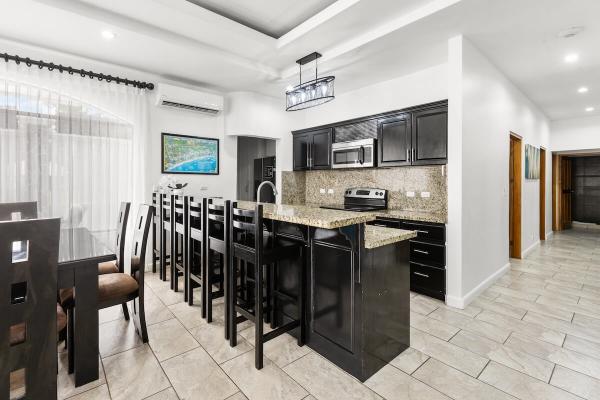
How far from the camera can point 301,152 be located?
17.5 feet

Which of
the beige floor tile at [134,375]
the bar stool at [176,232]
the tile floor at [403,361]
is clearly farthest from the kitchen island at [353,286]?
the bar stool at [176,232]

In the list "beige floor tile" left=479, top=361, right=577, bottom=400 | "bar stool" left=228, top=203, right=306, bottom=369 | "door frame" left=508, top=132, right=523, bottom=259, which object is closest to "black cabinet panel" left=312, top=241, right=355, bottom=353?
"bar stool" left=228, top=203, right=306, bottom=369

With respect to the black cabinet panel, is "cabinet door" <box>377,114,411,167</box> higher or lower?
higher

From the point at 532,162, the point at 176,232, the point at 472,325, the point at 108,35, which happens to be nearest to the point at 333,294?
the point at 472,325

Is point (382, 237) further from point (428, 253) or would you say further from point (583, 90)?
point (583, 90)

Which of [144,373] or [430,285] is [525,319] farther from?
[144,373]

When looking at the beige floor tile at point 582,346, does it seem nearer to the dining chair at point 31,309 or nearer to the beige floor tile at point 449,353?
the beige floor tile at point 449,353

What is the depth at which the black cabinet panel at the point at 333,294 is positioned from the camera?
1.88 meters

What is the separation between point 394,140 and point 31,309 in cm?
379

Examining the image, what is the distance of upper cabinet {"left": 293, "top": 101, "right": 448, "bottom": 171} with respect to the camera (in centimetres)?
337

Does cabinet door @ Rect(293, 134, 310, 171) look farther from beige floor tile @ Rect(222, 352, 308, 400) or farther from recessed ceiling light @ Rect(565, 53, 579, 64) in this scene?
beige floor tile @ Rect(222, 352, 308, 400)

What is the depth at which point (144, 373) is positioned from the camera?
1.89 meters

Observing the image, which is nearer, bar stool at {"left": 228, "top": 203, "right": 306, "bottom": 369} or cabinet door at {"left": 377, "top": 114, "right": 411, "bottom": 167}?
bar stool at {"left": 228, "top": 203, "right": 306, "bottom": 369}

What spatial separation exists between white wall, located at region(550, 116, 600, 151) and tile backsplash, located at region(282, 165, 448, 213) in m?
5.18
